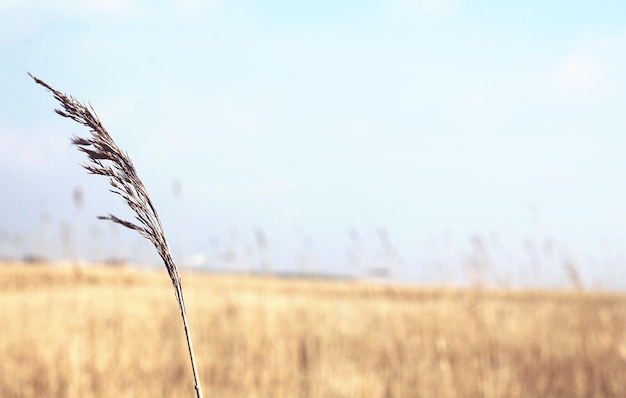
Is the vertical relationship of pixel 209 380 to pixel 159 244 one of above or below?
below

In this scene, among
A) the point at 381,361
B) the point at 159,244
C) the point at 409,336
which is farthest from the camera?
the point at 409,336

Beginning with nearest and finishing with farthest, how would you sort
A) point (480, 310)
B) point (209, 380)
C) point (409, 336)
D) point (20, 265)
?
point (209, 380)
point (409, 336)
point (480, 310)
point (20, 265)

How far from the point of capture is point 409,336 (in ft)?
21.6

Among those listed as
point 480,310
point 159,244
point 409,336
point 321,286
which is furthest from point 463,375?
point 321,286

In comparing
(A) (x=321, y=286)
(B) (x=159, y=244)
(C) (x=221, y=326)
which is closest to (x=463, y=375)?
(C) (x=221, y=326)

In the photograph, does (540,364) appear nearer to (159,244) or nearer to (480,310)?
(480,310)

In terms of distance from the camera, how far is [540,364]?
5.51 metres

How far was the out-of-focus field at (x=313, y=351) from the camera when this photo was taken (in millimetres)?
4668

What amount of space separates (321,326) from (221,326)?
1.21 m

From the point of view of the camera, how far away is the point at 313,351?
6.13 meters

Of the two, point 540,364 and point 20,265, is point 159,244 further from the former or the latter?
point 20,265

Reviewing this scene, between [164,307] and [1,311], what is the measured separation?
217 centimetres

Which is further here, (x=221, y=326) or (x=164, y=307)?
(x=164, y=307)

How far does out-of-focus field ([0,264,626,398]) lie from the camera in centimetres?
467
